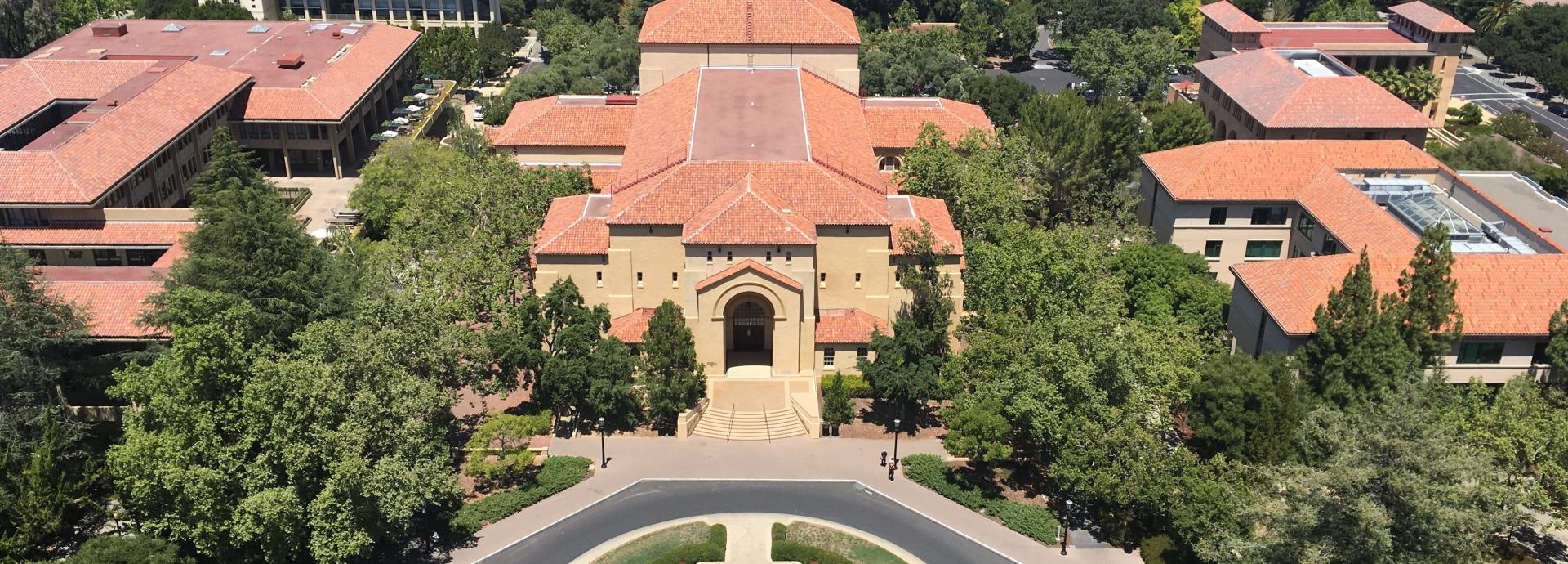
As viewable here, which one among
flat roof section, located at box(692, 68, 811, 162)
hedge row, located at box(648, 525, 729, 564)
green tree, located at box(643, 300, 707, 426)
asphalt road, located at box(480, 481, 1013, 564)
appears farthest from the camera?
flat roof section, located at box(692, 68, 811, 162)

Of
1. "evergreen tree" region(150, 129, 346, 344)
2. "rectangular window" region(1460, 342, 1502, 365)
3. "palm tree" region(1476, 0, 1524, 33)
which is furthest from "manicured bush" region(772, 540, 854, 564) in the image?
"palm tree" region(1476, 0, 1524, 33)

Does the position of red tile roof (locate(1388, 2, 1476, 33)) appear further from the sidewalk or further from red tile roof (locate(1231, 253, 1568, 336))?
the sidewalk

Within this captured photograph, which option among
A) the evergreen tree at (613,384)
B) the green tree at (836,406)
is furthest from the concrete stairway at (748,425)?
the evergreen tree at (613,384)

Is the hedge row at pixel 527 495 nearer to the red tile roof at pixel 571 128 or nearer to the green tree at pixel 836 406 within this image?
the green tree at pixel 836 406

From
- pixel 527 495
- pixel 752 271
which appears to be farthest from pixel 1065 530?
pixel 527 495

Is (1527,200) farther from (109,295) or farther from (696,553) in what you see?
(109,295)
